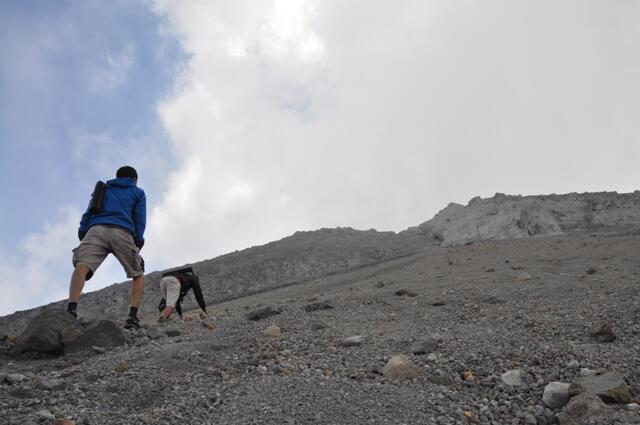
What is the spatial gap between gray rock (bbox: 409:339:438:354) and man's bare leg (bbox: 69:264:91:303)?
3.29 metres

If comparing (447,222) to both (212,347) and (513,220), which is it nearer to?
(513,220)

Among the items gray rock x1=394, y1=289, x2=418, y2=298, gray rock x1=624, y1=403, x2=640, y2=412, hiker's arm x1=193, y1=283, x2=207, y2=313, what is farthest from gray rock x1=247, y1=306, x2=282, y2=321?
gray rock x1=624, y1=403, x2=640, y2=412

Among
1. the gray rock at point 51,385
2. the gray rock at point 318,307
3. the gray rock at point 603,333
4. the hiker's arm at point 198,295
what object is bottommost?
the gray rock at point 603,333

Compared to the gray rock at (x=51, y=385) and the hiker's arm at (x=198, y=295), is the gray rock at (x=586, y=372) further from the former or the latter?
the hiker's arm at (x=198, y=295)

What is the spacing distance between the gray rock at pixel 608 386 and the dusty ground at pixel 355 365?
13 cm

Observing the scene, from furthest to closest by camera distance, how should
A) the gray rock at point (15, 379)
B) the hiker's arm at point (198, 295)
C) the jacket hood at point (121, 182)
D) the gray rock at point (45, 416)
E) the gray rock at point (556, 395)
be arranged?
the hiker's arm at point (198, 295) < the jacket hood at point (121, 182) < the gray rock at point (15, 379) < the gray rock at point (556, 395) < the gray rock at point (45, 416)

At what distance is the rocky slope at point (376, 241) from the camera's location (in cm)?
1720

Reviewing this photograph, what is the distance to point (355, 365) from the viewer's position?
13.3 feet

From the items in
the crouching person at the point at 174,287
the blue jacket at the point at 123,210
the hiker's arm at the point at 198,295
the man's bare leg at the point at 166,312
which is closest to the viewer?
the blue jacket at the point at 123,210

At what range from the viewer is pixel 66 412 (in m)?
3.27

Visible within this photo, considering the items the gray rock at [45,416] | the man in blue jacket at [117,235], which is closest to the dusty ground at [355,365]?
the gray rock at [45,416]

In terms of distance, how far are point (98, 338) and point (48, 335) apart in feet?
1.39

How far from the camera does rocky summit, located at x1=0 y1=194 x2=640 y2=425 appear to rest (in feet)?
10.6

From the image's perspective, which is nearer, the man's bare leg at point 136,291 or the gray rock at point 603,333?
the gray rock at point 603,333
